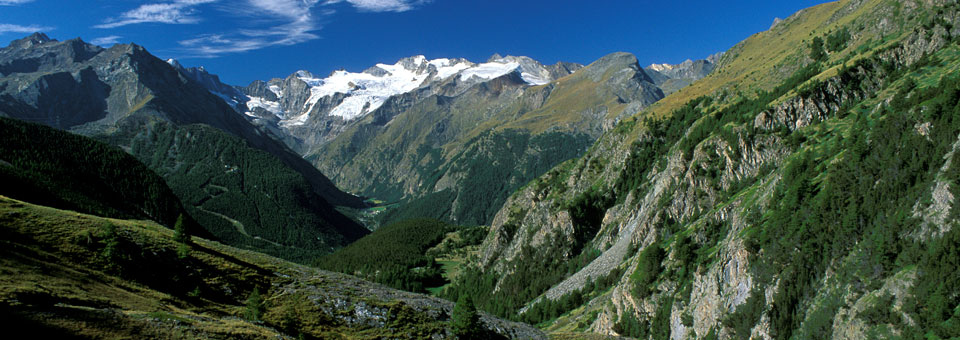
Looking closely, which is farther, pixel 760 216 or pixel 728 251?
pixel 760 216

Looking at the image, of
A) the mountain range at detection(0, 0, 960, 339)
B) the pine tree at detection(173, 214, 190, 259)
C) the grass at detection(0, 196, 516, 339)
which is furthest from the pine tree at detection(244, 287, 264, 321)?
the pine tree at detection(173, 214, 190, 259)

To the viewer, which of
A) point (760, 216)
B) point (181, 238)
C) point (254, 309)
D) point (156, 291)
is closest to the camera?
point (156, 291)

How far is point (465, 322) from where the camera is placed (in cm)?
5462

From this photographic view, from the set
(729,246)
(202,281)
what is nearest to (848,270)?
(729,246)

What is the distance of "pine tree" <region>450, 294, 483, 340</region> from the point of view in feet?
179

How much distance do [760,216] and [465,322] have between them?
59.6 m

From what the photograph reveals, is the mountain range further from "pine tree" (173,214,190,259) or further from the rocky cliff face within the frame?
the rocky cliff face

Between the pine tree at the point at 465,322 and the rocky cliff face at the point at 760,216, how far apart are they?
4437cm

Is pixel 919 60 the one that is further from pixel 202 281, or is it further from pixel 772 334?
pixel 202 281

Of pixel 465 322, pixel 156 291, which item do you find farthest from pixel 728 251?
pixel 156 291

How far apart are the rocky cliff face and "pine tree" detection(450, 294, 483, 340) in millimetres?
44370

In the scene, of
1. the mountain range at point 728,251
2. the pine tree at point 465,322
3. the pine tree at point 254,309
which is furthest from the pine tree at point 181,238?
the pine tree at point 465,322

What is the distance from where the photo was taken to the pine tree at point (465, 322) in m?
54.5

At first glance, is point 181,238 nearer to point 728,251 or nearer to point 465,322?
point 465,322
